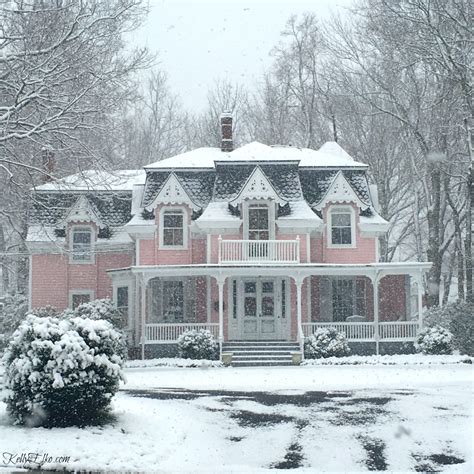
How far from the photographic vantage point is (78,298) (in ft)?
106

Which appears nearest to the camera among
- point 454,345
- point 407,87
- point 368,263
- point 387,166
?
point 454,345

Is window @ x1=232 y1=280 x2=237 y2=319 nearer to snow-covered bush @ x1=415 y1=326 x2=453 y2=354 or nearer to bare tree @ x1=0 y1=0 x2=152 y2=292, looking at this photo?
snow-covered bush @ x1=415 y1=326 x2=453 y2=354

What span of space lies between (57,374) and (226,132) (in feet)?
73.3

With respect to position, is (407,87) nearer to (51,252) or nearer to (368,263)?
(368,263)

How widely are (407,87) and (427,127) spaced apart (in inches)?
81.8

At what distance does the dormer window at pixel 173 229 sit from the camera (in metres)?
29.9

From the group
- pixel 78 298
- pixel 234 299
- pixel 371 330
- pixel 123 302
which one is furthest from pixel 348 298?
pixel 78 298

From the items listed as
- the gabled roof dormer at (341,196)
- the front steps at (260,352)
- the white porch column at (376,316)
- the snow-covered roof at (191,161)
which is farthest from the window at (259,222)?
the white porch column at (376,316)

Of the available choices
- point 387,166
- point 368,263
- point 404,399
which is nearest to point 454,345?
point 368,263

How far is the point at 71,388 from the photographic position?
12273 millimetres

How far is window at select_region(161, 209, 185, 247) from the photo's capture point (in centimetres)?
2994

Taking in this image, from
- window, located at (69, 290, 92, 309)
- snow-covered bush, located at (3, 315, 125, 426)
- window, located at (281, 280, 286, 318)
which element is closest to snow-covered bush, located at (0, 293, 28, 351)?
window, located at (69, 290, 92, 309)

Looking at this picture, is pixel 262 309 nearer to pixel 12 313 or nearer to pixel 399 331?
pixel 399 331

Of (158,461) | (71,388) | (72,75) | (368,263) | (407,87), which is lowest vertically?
(158,461)
